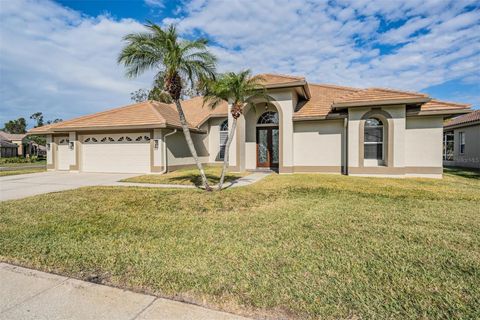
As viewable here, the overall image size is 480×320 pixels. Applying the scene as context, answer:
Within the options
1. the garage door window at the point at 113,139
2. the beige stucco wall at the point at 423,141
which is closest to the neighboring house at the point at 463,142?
the beige stucco wall at the point at 423,141

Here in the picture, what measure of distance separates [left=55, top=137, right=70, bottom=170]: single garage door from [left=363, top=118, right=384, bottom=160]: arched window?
21578mm

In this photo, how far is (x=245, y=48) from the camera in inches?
826

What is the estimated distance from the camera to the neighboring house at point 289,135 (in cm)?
1480

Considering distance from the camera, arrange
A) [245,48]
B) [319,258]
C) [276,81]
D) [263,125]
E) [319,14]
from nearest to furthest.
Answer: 1. [319,258]
2. [319,14]
3. [276,81]
4. [263,125]
5. [245,48]

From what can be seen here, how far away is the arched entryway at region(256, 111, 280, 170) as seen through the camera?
18.6m

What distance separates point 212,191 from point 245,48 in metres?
14.3

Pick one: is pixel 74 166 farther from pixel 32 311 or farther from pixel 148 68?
pixel 32 311

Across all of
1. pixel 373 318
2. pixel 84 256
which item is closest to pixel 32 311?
pixel 84 256

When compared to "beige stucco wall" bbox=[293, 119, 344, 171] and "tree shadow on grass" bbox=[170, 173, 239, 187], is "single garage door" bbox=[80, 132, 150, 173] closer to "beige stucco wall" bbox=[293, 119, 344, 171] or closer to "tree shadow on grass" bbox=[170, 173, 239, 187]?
"tree shadow on grass" bbox=[170, 173, 239, 187]

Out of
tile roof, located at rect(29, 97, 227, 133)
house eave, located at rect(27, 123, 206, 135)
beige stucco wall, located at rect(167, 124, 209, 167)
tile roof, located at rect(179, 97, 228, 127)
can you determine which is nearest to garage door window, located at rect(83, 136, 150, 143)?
house eave, located at rect(27, 123, 206, 135)

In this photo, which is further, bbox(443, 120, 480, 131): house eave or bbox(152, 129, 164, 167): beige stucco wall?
bbox(443, 120, 480, 131): house eave

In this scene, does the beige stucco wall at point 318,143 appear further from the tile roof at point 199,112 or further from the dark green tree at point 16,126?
the dark green tree at point 16,126

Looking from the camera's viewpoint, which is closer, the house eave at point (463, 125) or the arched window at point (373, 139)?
the arched window at point (373, 139)

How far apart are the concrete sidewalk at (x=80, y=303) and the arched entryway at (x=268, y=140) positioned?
15.8m
